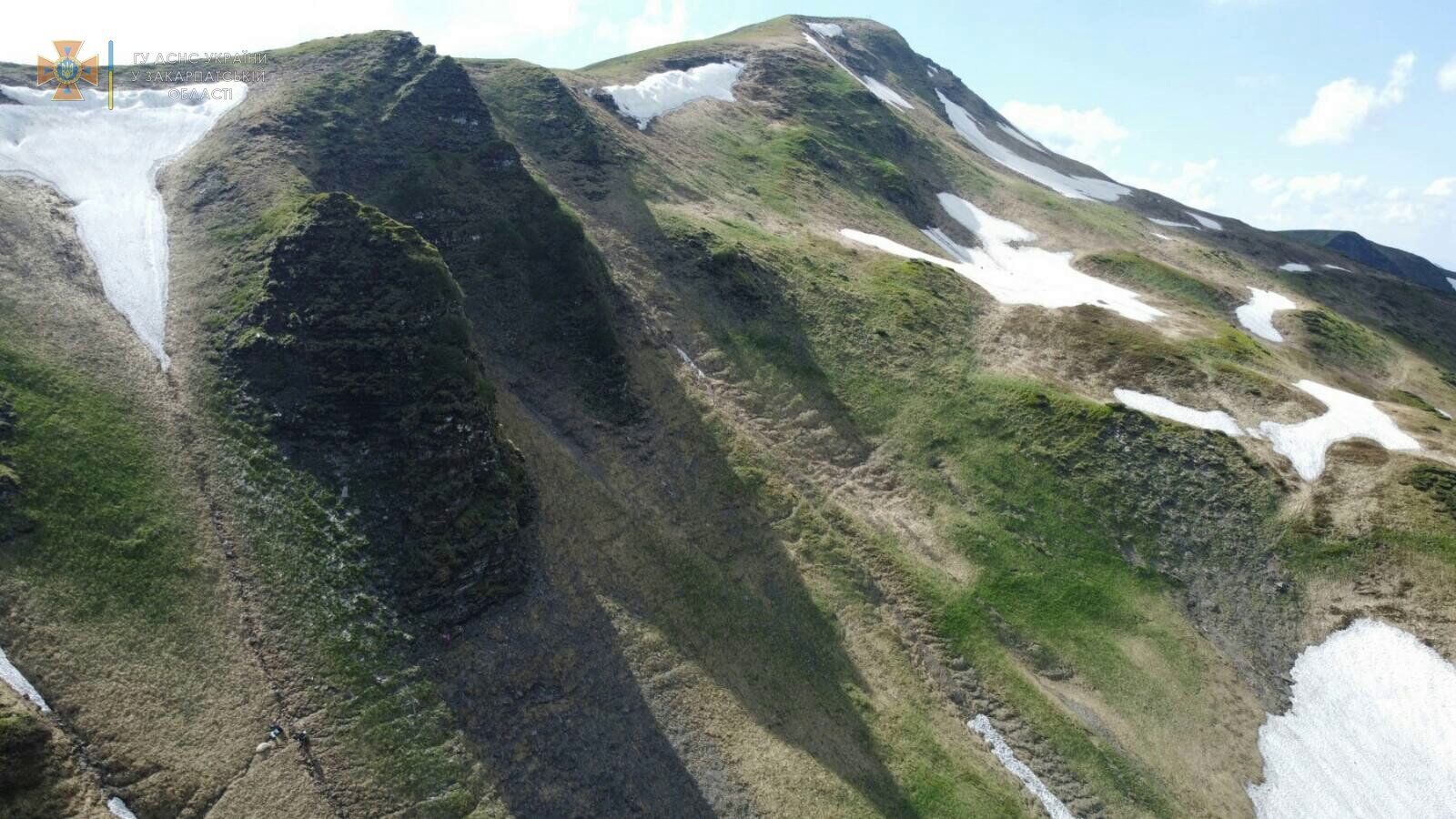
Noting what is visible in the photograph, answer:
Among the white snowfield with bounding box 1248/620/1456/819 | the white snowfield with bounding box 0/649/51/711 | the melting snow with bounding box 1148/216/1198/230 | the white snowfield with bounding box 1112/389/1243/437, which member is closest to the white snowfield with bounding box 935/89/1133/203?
the melting snow with bounding box 1148/216/1198/230

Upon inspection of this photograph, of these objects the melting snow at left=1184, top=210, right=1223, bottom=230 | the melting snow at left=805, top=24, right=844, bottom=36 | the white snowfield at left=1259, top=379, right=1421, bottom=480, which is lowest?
the white snowfield at left=1259, top=379, right=1421, bottom=480

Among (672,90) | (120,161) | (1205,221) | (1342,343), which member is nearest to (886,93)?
(672,90)

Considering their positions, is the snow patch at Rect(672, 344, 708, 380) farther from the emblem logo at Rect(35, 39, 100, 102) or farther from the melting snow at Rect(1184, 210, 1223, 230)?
the melting snow at Rect(1184, 210, 1223, 230)

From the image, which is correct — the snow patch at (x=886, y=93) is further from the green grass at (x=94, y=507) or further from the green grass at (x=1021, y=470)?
the green grass at (x=94, y=507)

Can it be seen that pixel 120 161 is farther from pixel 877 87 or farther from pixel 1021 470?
pixel 877 87

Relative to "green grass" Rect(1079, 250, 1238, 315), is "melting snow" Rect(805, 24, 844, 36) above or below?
above

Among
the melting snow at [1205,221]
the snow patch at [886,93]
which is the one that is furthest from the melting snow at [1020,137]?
the melting snow at [1205,221]

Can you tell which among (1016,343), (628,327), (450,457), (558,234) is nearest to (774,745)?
(450,457)

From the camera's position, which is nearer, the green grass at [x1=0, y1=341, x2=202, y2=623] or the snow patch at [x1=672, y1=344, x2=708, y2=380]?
the green grass at [x1=0, y1=341, x2=202, y2=623]
